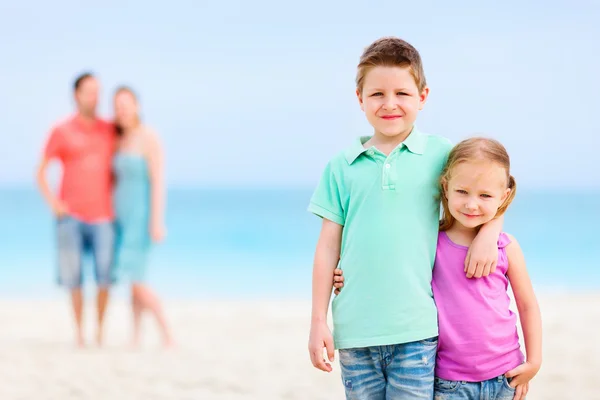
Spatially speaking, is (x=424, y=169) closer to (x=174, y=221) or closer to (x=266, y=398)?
(x=266, y=398)

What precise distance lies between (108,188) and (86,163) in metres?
0.25

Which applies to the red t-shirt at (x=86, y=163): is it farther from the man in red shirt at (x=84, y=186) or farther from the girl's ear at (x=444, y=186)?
the girl's ear at (x=444, y=186)

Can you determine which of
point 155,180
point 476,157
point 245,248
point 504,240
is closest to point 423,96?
point 476,157

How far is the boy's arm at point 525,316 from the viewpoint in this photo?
97.3 inches

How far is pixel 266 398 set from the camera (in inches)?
193

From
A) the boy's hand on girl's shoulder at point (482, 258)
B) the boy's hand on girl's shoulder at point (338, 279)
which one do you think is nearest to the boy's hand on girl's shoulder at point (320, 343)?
the boy's hand on girl's shoulder at point (338, 279)

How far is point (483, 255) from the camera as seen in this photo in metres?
2.40

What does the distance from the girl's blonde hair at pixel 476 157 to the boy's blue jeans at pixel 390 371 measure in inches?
15.6

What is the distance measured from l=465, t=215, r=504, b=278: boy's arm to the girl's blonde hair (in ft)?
0.31

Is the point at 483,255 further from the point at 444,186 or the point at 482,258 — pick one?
the point at 444,186

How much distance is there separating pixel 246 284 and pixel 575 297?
5.49m

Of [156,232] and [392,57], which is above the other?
[392,57]

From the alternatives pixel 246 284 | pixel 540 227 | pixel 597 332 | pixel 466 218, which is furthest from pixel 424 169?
pixel 540 227

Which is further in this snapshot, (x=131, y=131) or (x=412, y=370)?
(x=131, y=131)
